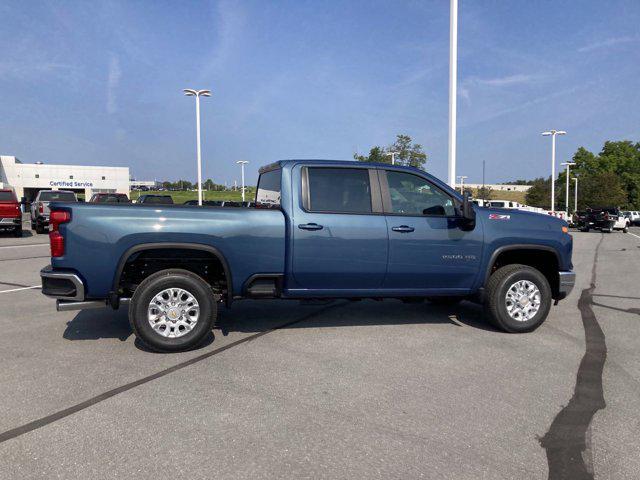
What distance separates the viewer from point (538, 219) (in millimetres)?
5699

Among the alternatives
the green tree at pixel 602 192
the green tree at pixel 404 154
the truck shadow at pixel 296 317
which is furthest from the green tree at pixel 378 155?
the truck shadow at pixel 296 317

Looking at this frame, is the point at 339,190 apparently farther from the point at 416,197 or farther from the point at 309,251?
the point at 416,197

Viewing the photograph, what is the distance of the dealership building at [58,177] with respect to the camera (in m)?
61.2

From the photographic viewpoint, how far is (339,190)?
5.32m

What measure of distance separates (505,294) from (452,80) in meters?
9.93

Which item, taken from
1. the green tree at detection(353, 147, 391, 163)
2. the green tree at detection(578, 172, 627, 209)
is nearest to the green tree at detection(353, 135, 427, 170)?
the green tree at detection(353, 147, 391, 163)

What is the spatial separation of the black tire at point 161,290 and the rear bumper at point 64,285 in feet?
1.61

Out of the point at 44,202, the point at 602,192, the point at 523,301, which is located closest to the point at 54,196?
the point at 44,202

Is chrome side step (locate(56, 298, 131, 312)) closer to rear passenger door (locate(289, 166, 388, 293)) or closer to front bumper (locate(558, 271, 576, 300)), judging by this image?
rear passenger door (locate(289, 166, 388, 293))

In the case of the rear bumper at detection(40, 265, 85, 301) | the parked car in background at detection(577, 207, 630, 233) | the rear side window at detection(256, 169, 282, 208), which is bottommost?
the rear bumper at detection(40, 265, 85, 301)

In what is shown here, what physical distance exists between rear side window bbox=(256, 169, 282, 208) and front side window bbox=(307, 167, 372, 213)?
1.34ft

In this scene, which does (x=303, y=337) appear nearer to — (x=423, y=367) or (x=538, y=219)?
(x=423, y=367)

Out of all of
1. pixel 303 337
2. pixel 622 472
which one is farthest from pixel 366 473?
pixel 303 337

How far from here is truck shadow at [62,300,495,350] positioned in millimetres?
5672
